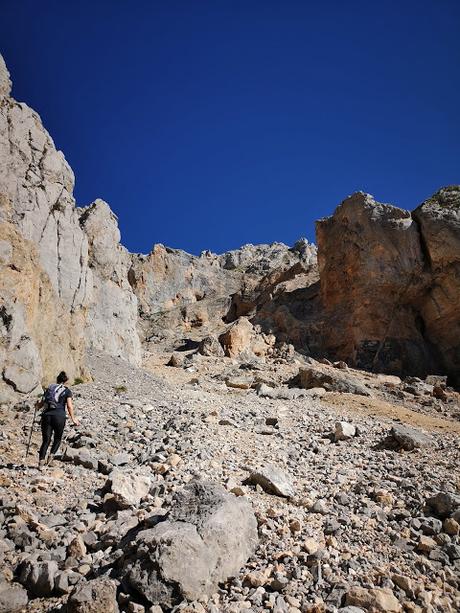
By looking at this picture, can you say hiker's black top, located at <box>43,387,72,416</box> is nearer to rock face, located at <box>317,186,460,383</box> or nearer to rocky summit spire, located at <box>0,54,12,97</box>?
rocky summit spire, located at <box>0,54,12,97</box>

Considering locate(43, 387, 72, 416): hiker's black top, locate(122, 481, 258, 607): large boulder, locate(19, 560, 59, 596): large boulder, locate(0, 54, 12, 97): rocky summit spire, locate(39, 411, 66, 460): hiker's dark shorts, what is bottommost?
locate(19, 560, 59, 596): large boulder

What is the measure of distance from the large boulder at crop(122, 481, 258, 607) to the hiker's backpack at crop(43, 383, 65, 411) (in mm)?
4539

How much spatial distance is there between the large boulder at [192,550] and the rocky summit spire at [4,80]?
20.3m

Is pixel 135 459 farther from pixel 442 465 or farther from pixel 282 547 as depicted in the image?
pixel 442 465

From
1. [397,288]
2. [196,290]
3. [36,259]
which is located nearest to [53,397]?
[36,259]

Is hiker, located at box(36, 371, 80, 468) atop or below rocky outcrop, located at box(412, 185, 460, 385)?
below

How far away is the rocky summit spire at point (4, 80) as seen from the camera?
17.8 meters

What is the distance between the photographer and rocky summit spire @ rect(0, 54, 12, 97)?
17845 mm

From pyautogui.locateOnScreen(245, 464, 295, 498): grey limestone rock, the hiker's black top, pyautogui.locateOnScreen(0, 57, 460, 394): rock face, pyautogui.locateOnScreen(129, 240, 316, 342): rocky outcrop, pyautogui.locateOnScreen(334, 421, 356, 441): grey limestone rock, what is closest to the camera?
pyautogui.locateOnScreen(245, 464, 295, 498): grey limestone rock

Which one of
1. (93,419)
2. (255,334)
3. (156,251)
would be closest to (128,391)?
(93,419)

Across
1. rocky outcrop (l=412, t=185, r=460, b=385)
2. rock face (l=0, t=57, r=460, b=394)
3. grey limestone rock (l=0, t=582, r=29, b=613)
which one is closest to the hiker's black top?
rock face (l=0, t=57, r=460, b=394)

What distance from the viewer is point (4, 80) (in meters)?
18.0

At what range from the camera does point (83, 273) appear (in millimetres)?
18688

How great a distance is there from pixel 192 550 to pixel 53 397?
5.59 metres
